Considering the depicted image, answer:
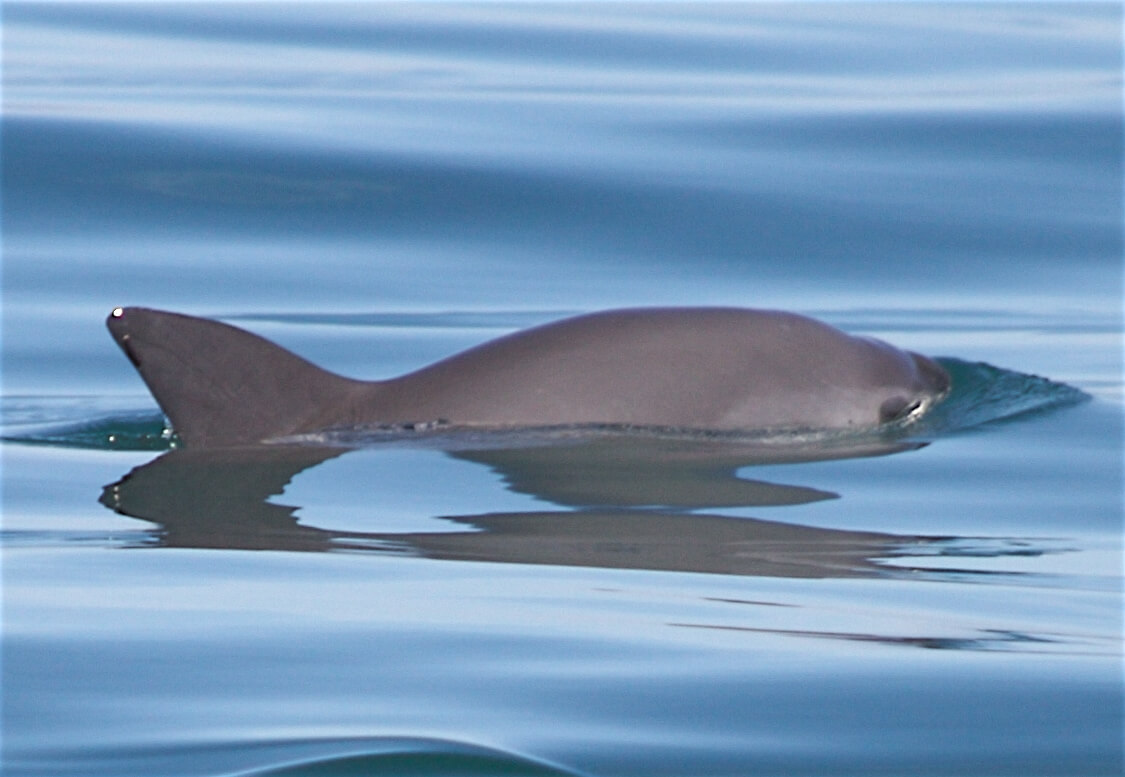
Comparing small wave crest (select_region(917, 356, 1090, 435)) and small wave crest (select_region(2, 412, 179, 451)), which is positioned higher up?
small wave crest (select_region(917, 356, 1090, 435))

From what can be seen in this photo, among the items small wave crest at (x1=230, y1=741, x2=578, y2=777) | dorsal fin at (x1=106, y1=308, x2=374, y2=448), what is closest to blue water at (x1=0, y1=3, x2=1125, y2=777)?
small wave crest at (x1=230, y1=741, x2=578, y2=777)

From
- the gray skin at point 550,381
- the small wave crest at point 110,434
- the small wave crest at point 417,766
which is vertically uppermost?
Answer: the gray skin at point 550,381

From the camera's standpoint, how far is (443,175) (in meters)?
15.0

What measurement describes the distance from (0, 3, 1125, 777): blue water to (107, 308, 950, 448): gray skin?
0.22 meters

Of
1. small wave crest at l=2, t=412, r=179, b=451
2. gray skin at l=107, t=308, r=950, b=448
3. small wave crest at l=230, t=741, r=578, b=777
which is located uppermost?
gray skin at l=107, t=308, r=950, b=448

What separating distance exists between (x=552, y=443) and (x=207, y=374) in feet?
4.19

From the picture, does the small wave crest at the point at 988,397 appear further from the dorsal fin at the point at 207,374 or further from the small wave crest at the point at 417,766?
the small wave crest at the point at 417,766

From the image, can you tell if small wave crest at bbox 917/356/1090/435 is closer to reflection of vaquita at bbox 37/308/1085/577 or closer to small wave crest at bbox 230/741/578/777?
reflection of vaquita at bbox 37/308/1085/577

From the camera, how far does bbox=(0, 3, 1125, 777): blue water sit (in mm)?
4305

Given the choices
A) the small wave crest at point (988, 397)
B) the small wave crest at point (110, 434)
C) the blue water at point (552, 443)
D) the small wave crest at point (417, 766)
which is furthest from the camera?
the small wave crest at point (988, 397)

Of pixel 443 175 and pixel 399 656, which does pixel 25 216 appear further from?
pixel 399 656

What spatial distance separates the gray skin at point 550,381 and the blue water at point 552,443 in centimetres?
22

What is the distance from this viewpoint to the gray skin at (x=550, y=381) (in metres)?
7.88

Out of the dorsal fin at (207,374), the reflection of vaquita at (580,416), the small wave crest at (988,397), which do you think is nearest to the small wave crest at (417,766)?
the reflection of vaquita at (580,416)
